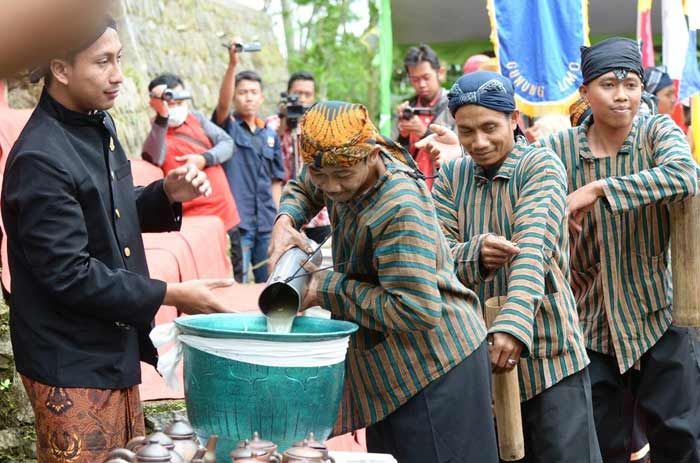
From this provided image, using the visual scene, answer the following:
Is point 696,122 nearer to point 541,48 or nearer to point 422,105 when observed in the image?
point 541,48

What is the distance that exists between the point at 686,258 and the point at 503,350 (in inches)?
45.2

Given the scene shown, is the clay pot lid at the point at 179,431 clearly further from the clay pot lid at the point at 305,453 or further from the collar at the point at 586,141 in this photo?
the collar at the point at 586,141

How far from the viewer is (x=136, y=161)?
304 inches

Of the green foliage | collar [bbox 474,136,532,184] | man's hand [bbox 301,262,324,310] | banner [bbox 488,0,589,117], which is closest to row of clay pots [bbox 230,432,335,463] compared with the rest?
man's hand [bbox 301,262,324,310]

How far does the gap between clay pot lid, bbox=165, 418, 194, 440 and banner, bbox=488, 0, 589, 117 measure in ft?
16.4

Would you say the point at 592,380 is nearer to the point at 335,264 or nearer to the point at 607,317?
the point at 607,317

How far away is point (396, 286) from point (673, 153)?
1665 mm

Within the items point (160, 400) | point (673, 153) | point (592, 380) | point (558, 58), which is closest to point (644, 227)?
point (673, 153)

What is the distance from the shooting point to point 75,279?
2543 mm

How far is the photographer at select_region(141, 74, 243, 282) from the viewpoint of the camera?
7.86 m

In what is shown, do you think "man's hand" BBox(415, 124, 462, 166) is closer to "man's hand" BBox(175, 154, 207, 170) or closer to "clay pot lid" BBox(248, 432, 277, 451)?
"clay pot lid" BBox(248, 432, 277, 451)

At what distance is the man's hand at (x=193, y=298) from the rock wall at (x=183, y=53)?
5693mm

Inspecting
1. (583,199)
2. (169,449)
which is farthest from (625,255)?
(169,449)

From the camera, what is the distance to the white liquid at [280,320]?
2.63 m
